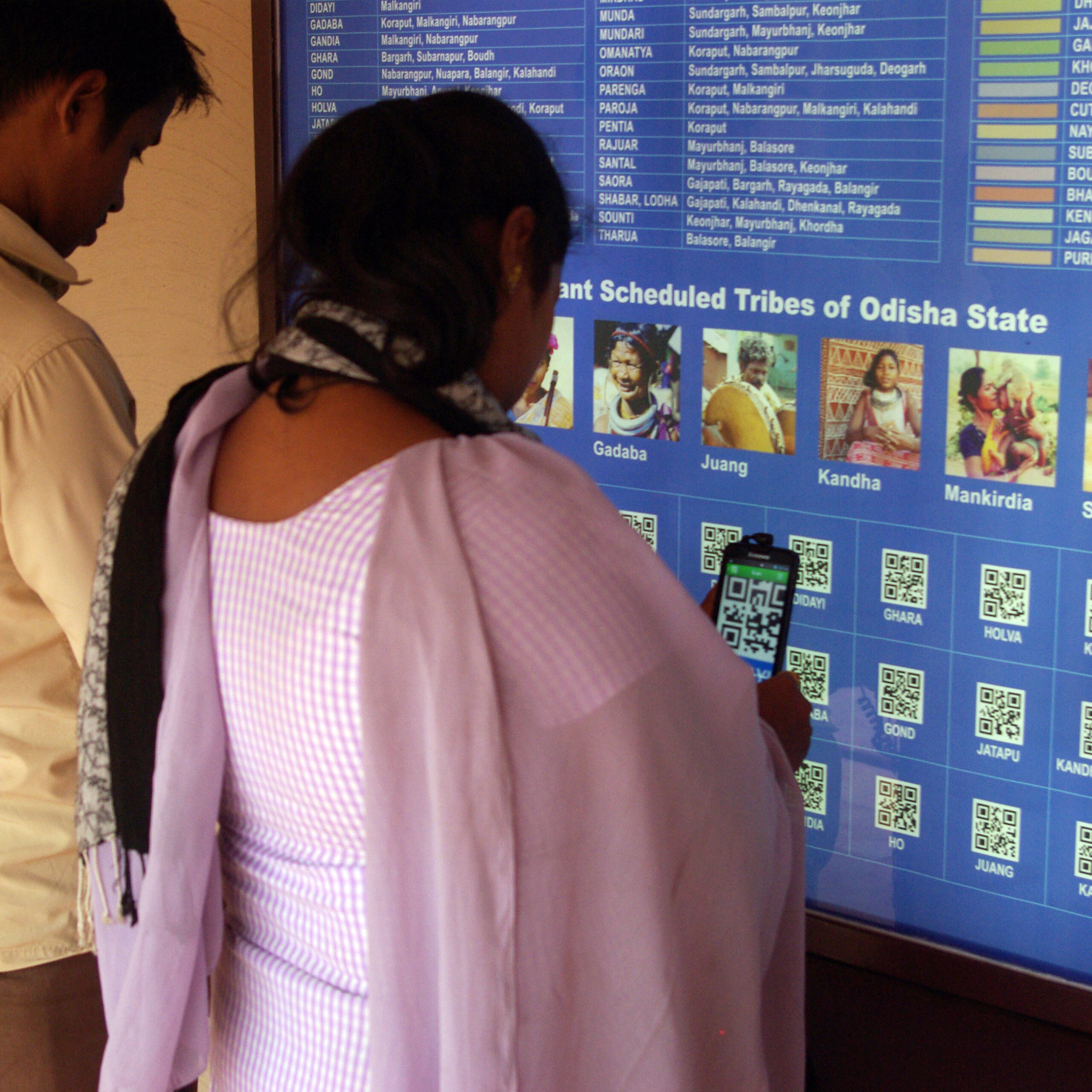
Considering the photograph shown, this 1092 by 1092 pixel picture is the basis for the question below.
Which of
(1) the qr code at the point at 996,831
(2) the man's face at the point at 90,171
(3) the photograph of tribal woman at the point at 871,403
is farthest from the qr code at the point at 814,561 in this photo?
(2) the man's face at the point at 90,171

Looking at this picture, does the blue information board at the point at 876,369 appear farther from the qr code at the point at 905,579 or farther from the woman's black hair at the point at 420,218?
the woman's black hair at the point at 420,218

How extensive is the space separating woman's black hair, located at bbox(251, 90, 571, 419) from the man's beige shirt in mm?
330

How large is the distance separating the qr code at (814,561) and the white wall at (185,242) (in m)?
1.04

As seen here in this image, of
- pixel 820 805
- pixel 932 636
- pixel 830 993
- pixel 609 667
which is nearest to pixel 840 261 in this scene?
pixel 932 636

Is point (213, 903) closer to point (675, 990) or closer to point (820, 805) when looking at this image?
point (675, 990)

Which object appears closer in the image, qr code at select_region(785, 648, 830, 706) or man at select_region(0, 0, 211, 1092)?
man at select_region(0, 0, 211, 1092)

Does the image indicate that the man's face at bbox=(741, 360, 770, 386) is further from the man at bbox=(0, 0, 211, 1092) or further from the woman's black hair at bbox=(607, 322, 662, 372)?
the man at bbox=(0, 0, 211, 1092)

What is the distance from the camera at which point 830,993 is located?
1.76 metres

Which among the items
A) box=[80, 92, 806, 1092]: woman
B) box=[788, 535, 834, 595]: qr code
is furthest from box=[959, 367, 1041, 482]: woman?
box=[80, 92, 806, 1092]: woman

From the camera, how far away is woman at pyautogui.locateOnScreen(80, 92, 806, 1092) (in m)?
0.91

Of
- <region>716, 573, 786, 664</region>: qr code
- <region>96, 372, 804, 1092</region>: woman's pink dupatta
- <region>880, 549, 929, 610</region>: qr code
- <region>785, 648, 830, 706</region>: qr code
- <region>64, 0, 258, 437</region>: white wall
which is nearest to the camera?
<region>96, 372, 804, 1092</region>: woman's pink dupatta

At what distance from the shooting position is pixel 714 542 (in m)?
1.77

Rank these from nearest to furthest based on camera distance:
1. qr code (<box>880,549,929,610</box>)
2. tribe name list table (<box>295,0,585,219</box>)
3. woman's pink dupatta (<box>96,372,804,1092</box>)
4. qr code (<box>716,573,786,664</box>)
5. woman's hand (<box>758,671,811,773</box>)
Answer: woman's pink dupatta (<box>96,372,804,1092</box>) < woman's hand (<box>758,671,811,773</box>) < qr code (<box>716,573,786,664</box>) < qr code (<box>880,549,929,610</box>) < tribe name list table (<box>295,0,585,219</box>)

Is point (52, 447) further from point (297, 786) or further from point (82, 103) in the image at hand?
point (297, 786)
